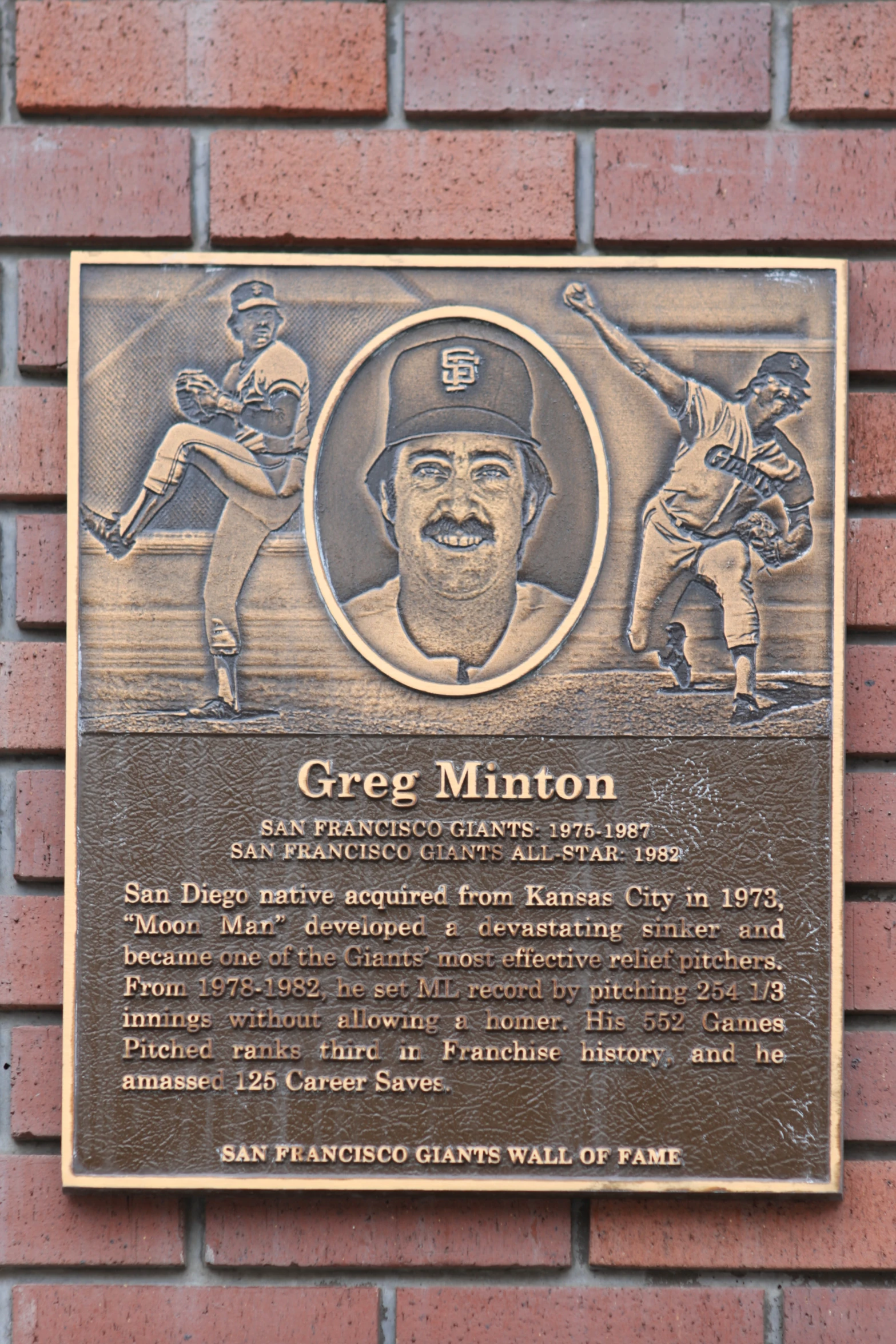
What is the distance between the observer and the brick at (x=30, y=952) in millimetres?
3002

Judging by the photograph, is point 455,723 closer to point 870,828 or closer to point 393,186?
point 870,828

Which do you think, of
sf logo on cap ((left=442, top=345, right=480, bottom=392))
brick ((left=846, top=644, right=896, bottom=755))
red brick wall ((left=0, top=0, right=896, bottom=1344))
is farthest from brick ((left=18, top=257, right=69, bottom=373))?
brick ((left=846, top=644, right=896, bottom=755))

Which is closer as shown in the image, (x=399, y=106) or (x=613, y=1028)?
(x=613, y=1028)

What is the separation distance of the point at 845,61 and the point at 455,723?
194 cm

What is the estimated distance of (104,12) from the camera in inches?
121

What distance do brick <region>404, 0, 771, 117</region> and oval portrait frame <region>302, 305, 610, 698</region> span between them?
0.57 m

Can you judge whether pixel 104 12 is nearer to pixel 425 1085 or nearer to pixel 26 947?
pixel 26 947

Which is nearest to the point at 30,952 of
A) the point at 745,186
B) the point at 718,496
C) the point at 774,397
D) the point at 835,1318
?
the point at 718,496

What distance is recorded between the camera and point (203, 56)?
306 centimetres

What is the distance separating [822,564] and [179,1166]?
2113 millimetres

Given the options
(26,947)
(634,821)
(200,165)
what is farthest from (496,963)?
(200,165)

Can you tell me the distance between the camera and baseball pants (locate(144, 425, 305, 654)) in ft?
9.73

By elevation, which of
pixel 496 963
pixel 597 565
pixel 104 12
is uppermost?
pixel 104 12

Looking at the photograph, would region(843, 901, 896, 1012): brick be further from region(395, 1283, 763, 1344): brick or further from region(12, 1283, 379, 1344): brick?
region(12, 1283, 379, 1344): brick
